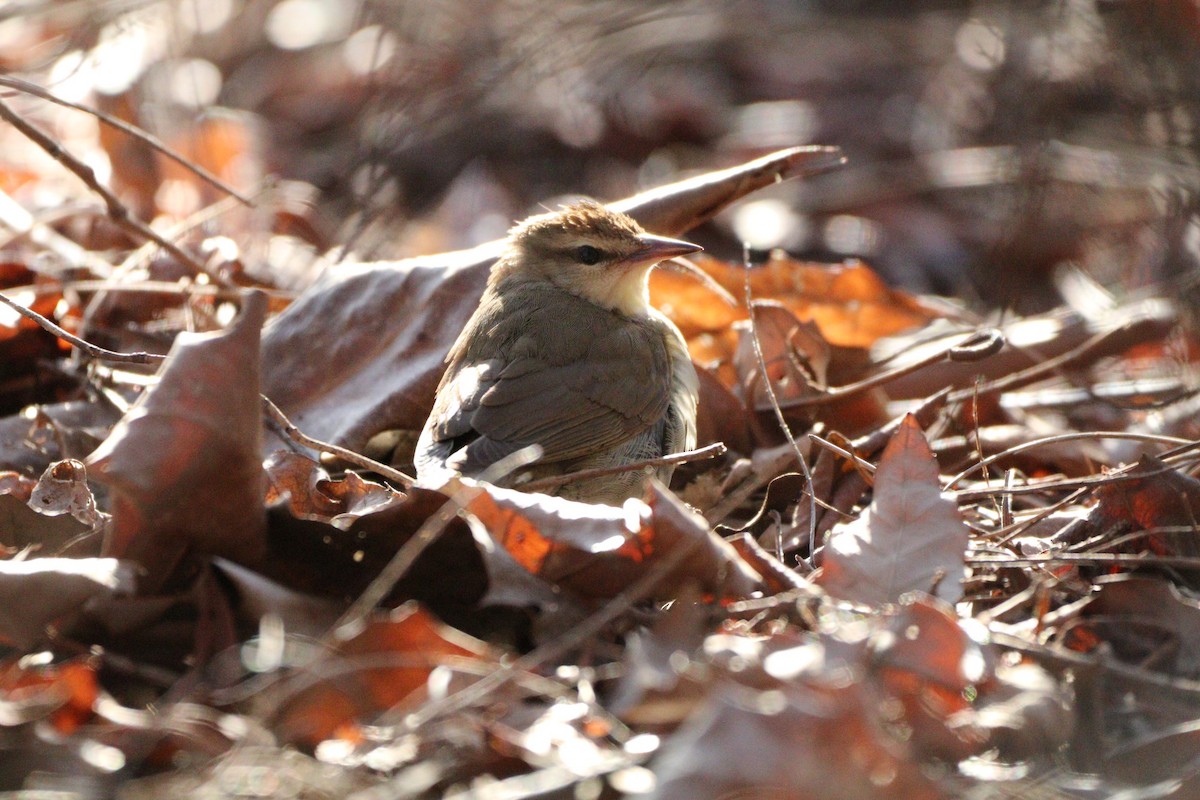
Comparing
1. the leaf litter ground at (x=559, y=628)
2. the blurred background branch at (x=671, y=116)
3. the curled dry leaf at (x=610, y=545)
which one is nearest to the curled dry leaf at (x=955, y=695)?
the leaf litter ground at (x=559, y=628)

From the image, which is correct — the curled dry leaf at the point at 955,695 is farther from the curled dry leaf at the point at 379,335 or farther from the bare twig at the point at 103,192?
the bare twig at the point at 103,192

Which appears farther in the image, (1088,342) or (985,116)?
(985,116)

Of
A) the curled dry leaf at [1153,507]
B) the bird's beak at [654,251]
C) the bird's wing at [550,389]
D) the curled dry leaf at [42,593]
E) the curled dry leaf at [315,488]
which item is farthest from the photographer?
the bird's beak at [654,251]

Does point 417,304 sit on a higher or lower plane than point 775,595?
higher

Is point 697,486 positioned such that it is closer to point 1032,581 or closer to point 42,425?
point 1032,581

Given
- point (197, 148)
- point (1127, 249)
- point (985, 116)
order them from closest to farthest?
point (1127, 249), point (197, 148), point (985, 116)

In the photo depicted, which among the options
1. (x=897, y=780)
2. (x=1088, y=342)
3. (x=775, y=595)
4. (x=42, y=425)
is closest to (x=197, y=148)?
(x=42, y=425)

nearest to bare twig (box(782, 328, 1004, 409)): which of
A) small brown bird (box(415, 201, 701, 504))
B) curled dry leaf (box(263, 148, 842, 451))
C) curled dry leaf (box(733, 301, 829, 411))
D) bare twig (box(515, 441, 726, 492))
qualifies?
curled dry leaf (box(733, 301, 829, 411))
